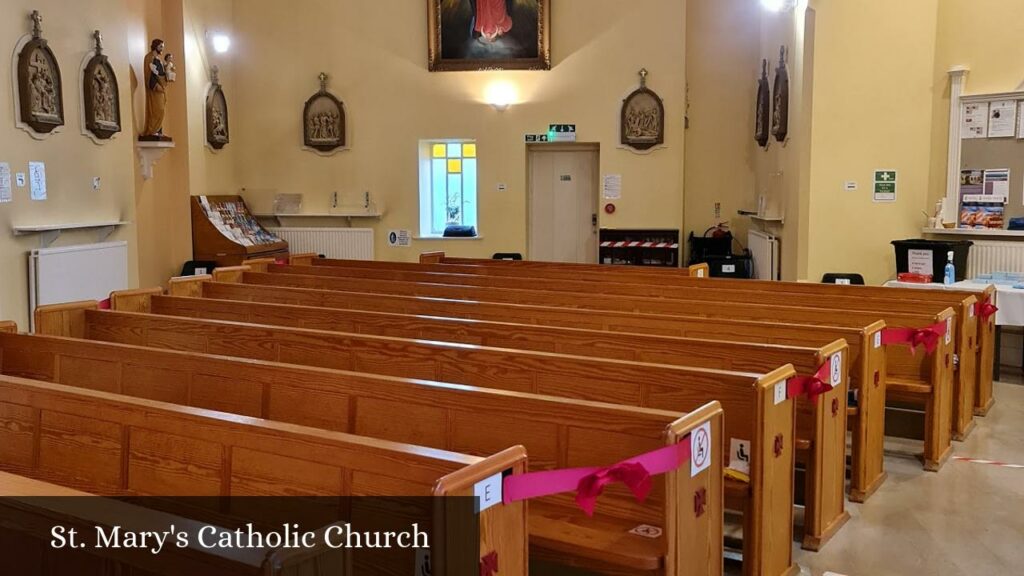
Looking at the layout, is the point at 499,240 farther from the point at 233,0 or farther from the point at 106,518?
the point at 106,518

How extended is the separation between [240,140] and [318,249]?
1774mm

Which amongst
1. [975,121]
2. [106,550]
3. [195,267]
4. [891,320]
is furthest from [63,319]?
[975,121]

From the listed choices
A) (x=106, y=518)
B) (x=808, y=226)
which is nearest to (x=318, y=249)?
(x=808, y=226)

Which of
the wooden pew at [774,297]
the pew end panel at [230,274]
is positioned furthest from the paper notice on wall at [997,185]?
the pew end panel at [230,274]

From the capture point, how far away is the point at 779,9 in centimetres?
938

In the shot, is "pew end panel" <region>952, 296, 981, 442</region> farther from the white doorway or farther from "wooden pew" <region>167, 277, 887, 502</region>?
the white doorway

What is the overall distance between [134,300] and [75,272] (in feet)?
8.93

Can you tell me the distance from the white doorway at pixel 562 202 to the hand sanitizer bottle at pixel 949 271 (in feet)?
15.7

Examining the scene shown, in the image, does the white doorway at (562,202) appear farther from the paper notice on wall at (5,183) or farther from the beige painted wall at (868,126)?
the paper notice on wall at (5,183)

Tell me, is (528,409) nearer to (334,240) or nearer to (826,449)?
(826,449)

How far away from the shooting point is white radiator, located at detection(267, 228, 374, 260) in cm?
1138

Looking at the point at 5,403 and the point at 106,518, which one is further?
the point at 5,403

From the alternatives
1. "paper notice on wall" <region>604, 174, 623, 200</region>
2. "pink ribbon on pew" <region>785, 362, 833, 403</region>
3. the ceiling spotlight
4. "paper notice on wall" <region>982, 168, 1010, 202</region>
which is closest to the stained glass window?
"paper notice on wall" <region>604, 174, 623, 200</region>

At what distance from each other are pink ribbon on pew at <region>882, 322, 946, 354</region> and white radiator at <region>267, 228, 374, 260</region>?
26.0 ft
